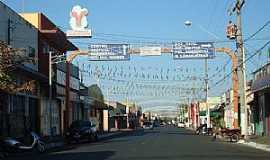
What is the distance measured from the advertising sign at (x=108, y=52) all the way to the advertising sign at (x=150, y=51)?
1398 millimetres

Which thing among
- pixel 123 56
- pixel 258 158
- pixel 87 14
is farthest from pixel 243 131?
pixel 258 158

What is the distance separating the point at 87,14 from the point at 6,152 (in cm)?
2461

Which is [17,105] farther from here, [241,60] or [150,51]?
[241,60]

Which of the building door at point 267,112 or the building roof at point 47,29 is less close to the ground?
the building roof at point 47,29

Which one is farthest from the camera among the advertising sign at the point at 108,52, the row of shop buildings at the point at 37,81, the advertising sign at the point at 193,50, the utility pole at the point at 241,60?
the advertising sign at the point at 193,50

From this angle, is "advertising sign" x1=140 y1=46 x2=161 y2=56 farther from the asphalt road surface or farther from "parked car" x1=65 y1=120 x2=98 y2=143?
the asphalt road surface

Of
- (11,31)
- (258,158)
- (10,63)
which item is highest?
(11,31)

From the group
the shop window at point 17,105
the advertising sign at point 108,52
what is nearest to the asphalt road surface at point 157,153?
the shop window at point 17,105

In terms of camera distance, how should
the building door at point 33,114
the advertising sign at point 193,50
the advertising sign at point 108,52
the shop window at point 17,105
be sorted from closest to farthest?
the shop window at point 17,105 < the building door at point 33,114 < the advertising sign at point 108,52 < the advertising sign at point 193,50

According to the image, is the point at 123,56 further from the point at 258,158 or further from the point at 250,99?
the point at 258,158

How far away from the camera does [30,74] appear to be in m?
46.4

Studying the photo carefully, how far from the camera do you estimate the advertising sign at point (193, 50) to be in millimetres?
51312

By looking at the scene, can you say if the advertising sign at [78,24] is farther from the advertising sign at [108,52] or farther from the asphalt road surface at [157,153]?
the asphalt road surface at [157,153]

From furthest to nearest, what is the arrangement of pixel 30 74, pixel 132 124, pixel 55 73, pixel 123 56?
pixel 132 124, pixel 55 73, pixel 123 56, pixel 30 74
